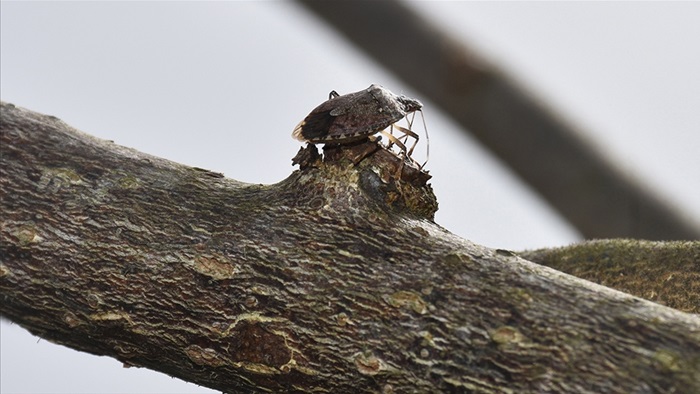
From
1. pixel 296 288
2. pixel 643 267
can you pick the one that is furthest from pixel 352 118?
pixel 643 267

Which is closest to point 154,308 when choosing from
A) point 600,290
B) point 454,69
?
point 600,290

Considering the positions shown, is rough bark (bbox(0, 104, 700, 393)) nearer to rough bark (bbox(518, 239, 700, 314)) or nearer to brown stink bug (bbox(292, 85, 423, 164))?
brown stink bug (bbox(292, 85, 423, 164))

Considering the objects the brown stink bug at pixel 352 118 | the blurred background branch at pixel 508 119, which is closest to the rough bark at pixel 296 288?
the brown stink bug at pixel 352 118

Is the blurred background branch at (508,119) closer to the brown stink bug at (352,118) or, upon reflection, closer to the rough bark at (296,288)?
the brown stink bug at (352,118)

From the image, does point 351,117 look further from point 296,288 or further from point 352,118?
point 296,288

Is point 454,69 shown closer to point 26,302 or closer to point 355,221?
point 355,221
